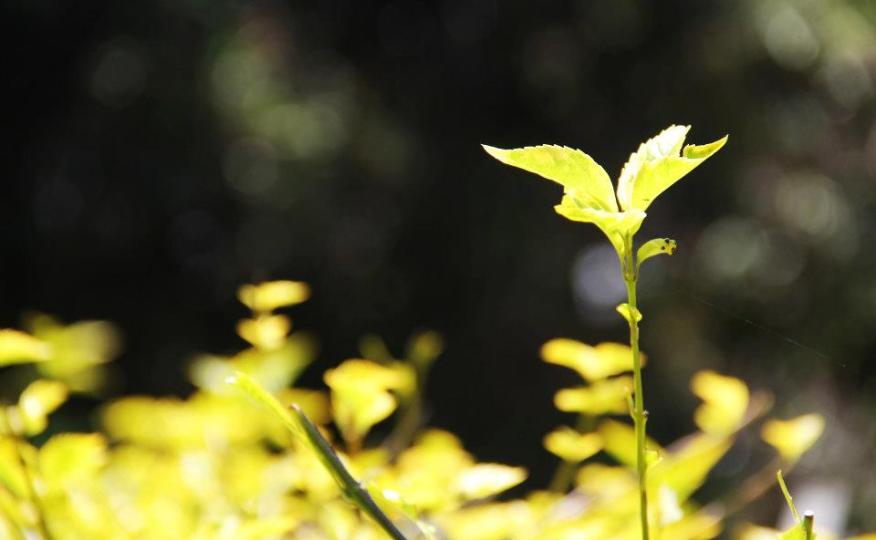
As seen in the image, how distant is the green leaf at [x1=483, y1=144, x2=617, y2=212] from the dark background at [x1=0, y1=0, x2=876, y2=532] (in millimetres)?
2468

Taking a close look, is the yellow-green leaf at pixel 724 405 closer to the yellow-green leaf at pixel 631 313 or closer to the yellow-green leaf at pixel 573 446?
the yellow-green leaf at pixel 573 446

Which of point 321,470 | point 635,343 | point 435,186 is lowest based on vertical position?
point 435,186

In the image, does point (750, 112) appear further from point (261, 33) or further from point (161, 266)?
point (161, 266)

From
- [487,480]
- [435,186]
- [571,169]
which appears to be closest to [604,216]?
[571,169]

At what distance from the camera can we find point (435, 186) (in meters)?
2.79

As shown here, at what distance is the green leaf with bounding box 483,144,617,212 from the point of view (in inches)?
7.9

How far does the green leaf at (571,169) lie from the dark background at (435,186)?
8.10 ft

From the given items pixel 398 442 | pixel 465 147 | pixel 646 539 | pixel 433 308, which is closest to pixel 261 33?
pixel 465 147

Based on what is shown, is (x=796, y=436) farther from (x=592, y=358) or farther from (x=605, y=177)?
(x=605, y=177)

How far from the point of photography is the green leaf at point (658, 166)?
0.65 ft

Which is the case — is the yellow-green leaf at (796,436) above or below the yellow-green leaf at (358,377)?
below

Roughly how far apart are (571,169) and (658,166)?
18mm

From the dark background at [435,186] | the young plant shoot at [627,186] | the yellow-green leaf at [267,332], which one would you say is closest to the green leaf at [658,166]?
the young plant shoot at [627,186]

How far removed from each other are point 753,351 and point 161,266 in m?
1.67
